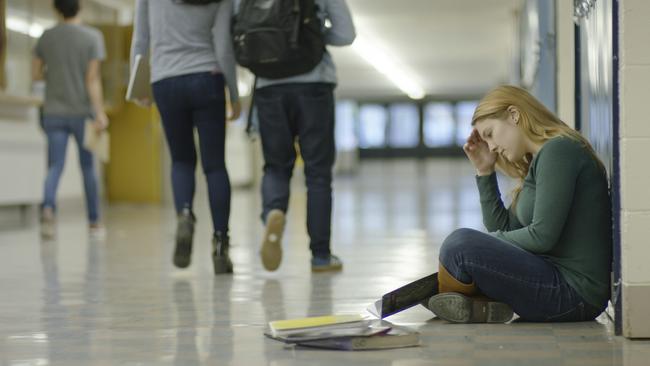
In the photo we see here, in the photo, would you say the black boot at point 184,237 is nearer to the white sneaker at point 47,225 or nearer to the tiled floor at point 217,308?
the tiled floor at point 217,308

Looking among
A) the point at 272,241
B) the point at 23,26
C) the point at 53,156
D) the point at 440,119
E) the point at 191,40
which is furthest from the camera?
the point at 440,119

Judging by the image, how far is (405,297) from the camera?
124 inches

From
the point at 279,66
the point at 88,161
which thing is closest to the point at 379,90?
the point at 88,161

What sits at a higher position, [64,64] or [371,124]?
[64,64]

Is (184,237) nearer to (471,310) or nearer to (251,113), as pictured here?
(251,113)

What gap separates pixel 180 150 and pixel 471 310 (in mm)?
1940

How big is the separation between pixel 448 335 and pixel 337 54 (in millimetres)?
20822

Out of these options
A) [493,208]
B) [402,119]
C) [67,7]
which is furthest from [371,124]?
[493,208]

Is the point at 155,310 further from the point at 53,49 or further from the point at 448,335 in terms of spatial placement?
the point at 53,49

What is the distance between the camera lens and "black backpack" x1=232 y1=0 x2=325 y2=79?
14.4 ft

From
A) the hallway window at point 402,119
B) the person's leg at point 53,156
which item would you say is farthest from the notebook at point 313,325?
the hallway window at point 402,119

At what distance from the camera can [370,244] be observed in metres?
6.28

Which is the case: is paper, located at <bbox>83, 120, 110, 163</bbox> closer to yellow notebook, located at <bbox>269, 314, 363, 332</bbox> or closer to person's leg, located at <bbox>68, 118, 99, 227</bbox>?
person's leg, located at <bbox>68, 118, 99, 227</bbox>

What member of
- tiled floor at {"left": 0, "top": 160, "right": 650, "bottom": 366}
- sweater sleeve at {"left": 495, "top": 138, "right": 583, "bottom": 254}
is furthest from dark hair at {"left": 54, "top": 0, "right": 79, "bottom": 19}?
sweater sleeve at {"left": 495, "top": 138, "right": 583, "bottom": 254}
